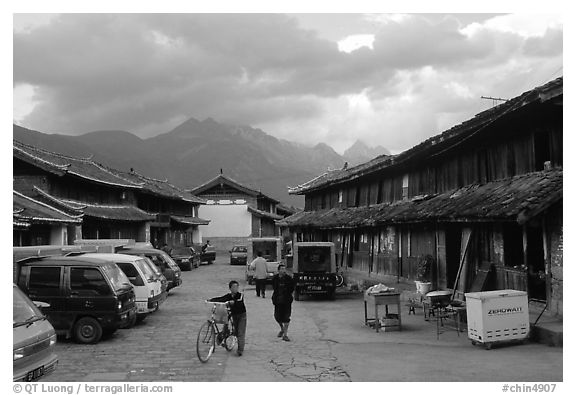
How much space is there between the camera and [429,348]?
10633 mm

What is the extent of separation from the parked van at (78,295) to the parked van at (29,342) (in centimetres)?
320

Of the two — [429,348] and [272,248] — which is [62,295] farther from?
[272,248]

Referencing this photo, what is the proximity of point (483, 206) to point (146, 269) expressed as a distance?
30.4 feet

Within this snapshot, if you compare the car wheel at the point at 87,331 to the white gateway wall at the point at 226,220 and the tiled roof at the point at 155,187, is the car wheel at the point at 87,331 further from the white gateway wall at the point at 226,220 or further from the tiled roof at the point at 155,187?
the white gateway wall at the point at 226,220

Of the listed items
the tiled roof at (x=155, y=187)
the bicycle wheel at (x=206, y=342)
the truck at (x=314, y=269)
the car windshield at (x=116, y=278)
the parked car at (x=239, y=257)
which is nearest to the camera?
the bicycle wheel at (x=206, y=342)

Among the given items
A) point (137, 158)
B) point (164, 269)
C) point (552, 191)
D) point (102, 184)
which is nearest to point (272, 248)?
point (164, 269)

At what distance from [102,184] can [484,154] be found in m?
26.3

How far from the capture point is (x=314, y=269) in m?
21.6

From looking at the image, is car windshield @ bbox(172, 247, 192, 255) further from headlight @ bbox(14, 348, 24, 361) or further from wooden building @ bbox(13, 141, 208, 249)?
headlight @ bbox(14, 348, 24, 361)

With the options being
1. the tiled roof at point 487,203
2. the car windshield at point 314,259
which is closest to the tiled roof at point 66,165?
the car windshield at point 314,259

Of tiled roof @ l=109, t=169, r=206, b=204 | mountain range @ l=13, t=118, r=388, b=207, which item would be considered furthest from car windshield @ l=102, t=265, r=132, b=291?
mountain range @ l=13, t=118, r=388, b=207

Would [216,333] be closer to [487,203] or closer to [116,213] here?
[487,203]

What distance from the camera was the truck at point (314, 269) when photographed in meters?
19.4

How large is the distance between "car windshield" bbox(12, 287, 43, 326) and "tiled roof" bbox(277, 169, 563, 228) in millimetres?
9020
